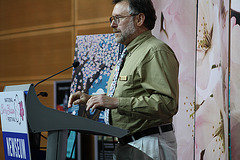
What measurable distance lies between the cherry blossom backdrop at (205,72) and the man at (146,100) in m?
0.90

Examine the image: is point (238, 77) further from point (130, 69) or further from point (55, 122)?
point (55, 122)

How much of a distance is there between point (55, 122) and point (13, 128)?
0.31 m

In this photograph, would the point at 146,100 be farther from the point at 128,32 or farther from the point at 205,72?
the point at 205,72

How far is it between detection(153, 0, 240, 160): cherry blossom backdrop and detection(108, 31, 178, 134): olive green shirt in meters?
0.91

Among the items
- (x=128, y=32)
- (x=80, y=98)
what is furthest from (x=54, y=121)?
(x=128, y=32)

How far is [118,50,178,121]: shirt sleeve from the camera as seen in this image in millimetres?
1457

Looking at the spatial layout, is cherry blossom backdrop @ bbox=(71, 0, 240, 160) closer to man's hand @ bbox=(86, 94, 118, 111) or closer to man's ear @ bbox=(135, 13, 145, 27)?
man's ear @ bbox=(135, 13, 145, 27)

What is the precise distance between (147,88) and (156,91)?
0.06 metres

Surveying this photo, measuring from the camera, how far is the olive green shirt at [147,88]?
1463mm

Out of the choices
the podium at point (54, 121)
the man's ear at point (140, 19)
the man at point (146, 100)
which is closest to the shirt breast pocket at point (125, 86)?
the man at point (146, 100)

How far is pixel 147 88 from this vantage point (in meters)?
1.54

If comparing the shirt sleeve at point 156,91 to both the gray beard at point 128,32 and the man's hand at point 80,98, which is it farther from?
the gray beard at point 128,32

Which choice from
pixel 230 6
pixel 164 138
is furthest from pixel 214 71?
pixel 164 138

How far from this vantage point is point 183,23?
2793 mm
